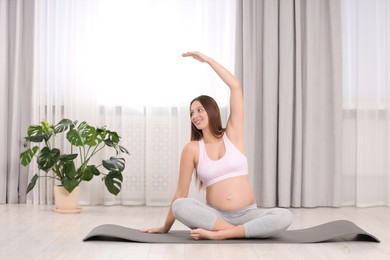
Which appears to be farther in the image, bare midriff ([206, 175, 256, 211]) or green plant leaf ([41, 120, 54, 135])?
green plant leaf ([41, 120, 54, 135])

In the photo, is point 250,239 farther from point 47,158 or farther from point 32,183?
point 32,183

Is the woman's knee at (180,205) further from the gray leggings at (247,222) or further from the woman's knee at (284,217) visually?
the woman's knee at (284,217)

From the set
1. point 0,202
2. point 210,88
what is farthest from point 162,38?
point 0,202

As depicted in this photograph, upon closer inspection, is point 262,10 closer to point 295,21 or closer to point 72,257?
point 295,21

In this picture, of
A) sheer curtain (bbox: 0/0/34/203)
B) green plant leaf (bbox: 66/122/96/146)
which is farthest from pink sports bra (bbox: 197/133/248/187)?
A: sheer curtain (bbox: 0/0/34/203)

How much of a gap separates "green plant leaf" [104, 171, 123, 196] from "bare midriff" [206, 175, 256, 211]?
1.65 meters

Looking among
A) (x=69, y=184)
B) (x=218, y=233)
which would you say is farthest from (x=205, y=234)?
(x=69, y=184)

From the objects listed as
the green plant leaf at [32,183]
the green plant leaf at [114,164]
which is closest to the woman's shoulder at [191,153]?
the green plant leaf at [114,164]

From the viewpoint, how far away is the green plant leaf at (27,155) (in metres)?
5.25

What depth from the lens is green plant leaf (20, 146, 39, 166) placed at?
5246mm

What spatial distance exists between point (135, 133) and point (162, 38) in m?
0.86

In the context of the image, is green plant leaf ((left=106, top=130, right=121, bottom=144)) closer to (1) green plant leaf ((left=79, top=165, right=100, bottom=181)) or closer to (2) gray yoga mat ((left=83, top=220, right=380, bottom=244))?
(1) green plant leaf ((left=79, top=165, right=100, bottom=181))

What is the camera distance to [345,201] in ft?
19.1

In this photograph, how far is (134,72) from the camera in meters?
5.70
